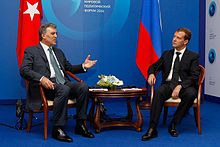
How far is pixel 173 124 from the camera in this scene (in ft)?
13.3

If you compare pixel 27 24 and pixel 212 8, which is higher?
pixel 212 8

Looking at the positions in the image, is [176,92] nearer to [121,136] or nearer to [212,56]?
[121,136]

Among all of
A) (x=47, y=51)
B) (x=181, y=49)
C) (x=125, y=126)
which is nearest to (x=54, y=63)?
(x=47, y=51)

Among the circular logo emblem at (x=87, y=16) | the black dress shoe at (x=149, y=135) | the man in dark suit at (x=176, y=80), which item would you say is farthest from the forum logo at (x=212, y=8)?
the black dress shoe at (x=149, y=135)

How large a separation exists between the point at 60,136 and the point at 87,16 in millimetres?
3279

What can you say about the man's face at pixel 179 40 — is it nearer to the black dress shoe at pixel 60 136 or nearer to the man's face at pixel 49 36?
the man's face at pixel 49 36

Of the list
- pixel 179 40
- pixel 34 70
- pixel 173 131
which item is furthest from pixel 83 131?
pixel 179 40

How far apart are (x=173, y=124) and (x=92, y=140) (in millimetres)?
1000

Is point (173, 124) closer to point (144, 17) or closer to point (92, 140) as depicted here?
point (92, 140)

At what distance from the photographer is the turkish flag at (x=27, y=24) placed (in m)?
5.60

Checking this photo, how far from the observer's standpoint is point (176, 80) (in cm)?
425

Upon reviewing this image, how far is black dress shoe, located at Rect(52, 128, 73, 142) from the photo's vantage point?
3688 millimetres

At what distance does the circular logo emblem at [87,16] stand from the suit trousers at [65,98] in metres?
2.41

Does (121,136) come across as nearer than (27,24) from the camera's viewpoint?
Yes
